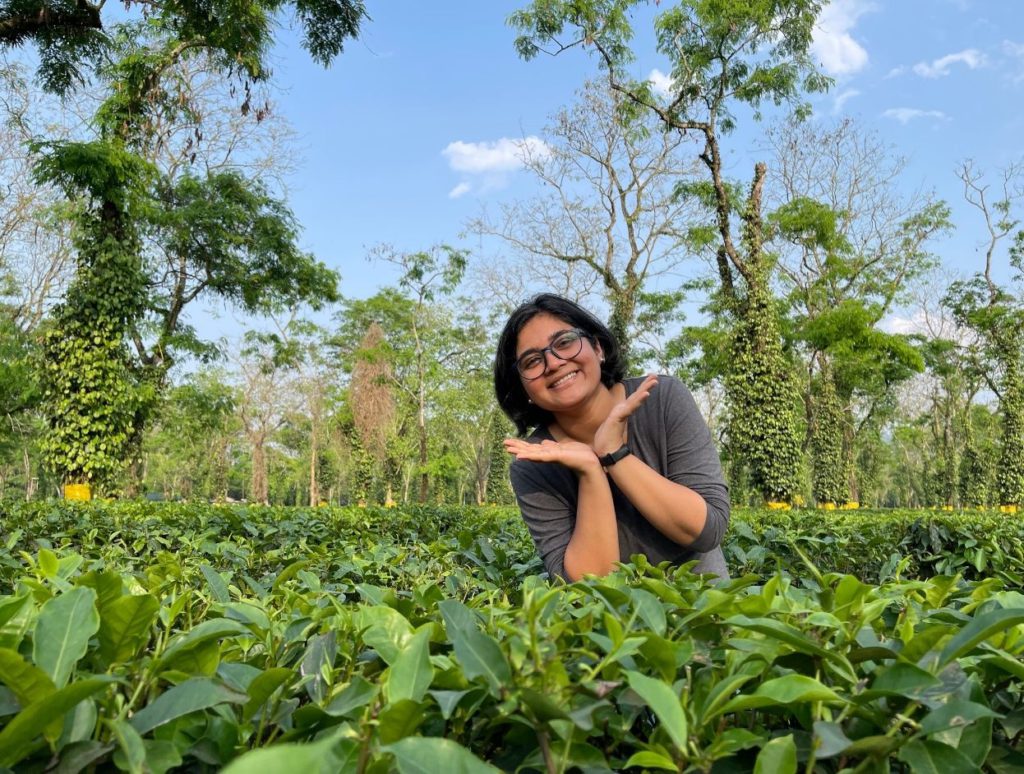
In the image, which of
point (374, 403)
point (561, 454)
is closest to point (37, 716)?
point (561, 454)

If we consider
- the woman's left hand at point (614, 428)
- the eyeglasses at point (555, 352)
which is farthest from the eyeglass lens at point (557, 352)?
the woman's left hand at point (614, 428)

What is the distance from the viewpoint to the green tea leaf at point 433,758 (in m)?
0.44

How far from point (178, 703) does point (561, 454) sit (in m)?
1.48

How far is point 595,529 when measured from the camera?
6.72 feet

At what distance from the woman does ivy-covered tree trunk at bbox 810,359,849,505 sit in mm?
22948

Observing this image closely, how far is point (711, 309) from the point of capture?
75.5 feet

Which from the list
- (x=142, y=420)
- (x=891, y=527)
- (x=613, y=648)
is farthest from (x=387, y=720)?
(x=142, y=420)

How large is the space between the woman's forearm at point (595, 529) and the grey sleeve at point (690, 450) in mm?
303

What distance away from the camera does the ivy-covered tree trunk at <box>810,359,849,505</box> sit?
23156mm

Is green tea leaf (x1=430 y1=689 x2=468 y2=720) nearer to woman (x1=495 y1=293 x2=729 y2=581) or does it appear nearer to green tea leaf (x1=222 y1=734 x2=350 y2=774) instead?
green tea leaf (x1=222 y1=734 x2=350 y2=774)

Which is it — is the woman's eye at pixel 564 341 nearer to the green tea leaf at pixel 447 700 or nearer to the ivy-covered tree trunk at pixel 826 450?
the green tea leaf at pixel 447 700

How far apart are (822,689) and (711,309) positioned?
2350cm

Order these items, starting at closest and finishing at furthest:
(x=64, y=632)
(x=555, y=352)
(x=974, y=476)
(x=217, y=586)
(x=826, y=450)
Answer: (x=64, y=632)
(x=217, y=586)
(x=555, y=352)
(x=826, y=450)
(x=974, y=476)

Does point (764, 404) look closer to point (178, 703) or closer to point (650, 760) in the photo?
point (650, 760)
